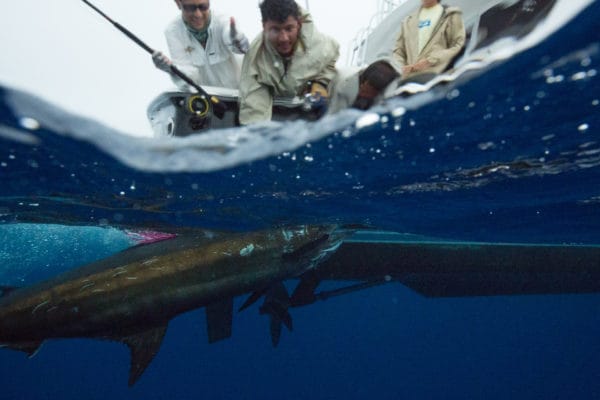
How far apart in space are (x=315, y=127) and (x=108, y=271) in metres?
3.21

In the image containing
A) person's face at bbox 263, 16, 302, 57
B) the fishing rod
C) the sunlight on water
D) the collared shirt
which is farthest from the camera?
the sunlight on water

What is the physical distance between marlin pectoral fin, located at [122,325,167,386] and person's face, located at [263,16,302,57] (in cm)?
390

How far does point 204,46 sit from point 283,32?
1.37 m

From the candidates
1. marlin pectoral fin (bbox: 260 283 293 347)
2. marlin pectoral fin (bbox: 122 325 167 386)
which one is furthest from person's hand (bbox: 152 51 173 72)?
marlin pectoral fin (bbox: 260 283 293 347)

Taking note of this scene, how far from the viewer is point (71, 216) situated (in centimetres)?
698

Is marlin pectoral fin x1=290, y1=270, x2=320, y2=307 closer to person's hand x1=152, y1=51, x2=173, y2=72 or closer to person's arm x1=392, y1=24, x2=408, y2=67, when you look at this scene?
person's arm x1=392, y1=24, x2=408, y2=67

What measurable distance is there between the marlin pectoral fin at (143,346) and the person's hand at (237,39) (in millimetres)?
3780

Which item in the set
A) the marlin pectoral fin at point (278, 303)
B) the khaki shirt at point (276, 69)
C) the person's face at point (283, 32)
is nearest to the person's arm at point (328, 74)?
the khaki shirt at point (276, 69)

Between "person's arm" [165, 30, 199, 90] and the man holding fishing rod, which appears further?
"person's arm" [165, 30, 199, 90]

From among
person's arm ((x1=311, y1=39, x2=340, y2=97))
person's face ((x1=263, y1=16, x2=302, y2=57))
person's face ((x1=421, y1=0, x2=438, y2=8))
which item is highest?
person's face ((x1=421, y1=0, x2=438, y2=8))

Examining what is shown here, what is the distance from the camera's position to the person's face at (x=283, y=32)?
11.2 feet

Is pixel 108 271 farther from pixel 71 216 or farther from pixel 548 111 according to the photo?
pixel 548 111

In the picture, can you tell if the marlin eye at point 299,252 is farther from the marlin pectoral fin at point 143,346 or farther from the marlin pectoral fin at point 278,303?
the marlin pectoral fin at point 143,346

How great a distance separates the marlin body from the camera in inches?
163
